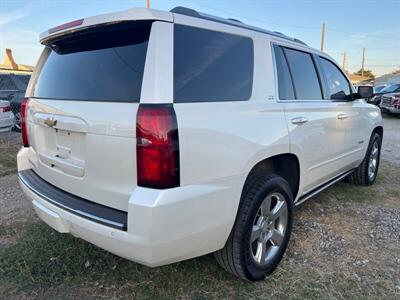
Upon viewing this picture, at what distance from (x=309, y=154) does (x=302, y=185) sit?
0.98 ft

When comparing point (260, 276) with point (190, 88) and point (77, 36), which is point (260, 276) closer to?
point (190, 88)

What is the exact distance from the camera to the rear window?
6.52 ft

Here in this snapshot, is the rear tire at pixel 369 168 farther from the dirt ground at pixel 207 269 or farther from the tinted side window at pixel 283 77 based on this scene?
the tinted side window at pixel 283 77

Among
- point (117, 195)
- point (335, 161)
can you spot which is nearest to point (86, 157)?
point (117, 195)

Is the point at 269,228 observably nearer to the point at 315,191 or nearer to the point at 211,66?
the point at 315,191

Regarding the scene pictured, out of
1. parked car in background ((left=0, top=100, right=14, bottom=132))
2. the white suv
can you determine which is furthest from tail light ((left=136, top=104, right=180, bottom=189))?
parked car in background ((left=0, top=100, right=14, bottom=132))

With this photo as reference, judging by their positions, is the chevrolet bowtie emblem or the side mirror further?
the side mirror

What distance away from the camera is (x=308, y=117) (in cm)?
312

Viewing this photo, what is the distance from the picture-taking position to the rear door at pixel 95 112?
6.40ft

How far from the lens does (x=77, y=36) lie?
2389 mm

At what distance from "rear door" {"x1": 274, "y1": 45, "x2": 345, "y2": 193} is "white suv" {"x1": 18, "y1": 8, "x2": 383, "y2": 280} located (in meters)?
0.03

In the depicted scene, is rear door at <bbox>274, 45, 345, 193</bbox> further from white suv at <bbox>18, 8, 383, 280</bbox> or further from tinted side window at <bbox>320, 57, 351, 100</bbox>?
tinted side window at <bbox>320, 57, 351, 100</bbox>

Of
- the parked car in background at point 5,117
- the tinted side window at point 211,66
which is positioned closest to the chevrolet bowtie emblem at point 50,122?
the tinted side window at point 211,66

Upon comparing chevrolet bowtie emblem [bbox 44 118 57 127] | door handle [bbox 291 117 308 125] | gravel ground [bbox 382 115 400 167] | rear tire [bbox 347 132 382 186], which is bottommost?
gravel ground [bbox 382 115 400 167]
